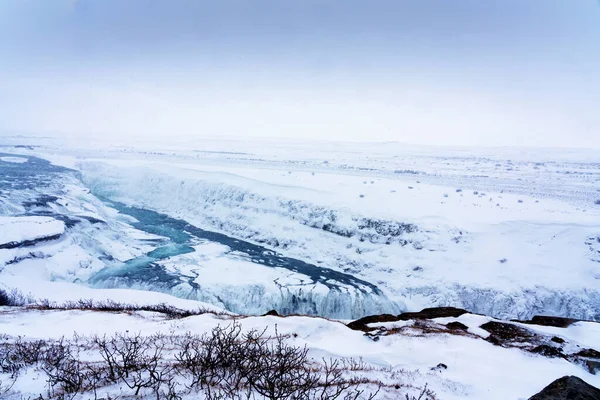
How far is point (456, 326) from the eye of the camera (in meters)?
9.39

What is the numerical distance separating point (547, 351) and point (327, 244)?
15.0m

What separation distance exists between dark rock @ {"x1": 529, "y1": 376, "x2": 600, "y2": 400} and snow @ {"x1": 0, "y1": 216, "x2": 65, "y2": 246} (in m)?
21.6

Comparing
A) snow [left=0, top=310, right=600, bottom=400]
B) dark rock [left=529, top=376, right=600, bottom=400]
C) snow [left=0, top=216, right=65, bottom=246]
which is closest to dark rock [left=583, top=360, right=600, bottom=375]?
snow [left=0, top=310, right=600, bottom=400]

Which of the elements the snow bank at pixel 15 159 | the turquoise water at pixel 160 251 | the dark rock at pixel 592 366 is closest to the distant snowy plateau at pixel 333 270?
the dark rock at pixel 592 366

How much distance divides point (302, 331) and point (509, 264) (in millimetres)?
13968

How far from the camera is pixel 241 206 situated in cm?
2714

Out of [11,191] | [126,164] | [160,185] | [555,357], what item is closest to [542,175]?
[555,357]

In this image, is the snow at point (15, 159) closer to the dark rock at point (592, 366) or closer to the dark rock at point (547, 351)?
the dark rock at point (547, 351)

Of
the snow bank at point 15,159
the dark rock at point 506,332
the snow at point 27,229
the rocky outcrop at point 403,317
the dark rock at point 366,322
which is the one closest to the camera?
the dark rock at point 506,332

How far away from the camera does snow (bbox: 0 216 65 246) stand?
53.9 feet

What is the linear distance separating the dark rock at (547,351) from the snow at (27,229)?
2220cm

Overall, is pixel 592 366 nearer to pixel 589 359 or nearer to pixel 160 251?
pixel 589 359

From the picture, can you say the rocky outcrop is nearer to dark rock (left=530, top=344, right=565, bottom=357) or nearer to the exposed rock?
dark rock (left=530, top=344, right=565, bottom=357)

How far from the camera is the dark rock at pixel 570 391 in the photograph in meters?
3.41
